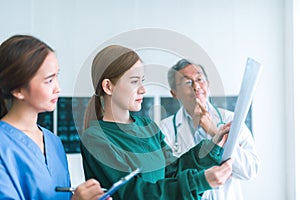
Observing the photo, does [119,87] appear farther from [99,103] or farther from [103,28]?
[103,28]

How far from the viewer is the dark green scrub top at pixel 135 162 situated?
971mm

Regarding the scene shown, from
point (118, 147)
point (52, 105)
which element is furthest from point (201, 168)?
point (52, 105)

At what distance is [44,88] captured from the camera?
96 centimetres

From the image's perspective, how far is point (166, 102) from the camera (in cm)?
195

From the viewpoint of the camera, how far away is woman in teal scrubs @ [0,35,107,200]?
0.93m

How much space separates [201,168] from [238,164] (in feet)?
2.00

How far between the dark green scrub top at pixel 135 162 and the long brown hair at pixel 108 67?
42 millimetres

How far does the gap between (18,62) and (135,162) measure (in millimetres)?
340

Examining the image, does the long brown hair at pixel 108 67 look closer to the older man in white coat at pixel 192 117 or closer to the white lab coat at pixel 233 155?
the older man in white coat at pixel 192 117

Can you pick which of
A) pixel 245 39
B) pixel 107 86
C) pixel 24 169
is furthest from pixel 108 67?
pixel 245 39

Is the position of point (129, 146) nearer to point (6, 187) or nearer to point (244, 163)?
point (6, 187)

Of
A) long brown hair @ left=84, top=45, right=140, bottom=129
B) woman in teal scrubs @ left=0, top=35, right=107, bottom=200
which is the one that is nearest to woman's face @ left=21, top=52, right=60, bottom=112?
woman in teal scrubs @ left=0, top=35, right=107, bottom=200

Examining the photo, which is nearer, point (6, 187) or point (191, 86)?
point (6, 187)

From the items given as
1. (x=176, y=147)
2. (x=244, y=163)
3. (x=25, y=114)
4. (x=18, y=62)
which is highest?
(x=18, y=62)
